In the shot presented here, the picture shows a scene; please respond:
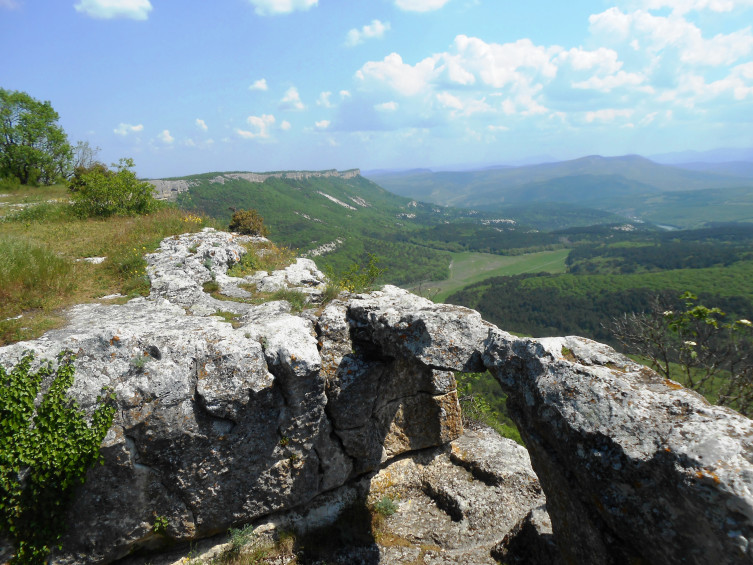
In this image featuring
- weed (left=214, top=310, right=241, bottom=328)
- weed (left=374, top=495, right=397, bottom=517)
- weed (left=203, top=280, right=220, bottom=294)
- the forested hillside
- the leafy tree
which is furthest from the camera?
the forested hillside

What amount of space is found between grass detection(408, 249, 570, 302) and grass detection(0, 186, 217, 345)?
126060mm

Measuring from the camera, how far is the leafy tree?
18609 mm

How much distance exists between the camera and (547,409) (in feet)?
20.8

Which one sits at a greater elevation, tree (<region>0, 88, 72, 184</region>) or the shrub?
tree (<region>0, 88, 72, 184</region>)

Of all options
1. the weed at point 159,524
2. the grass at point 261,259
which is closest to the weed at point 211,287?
the grass at point 261,259

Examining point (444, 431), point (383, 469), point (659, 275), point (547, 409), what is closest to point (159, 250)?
point (383, 469)

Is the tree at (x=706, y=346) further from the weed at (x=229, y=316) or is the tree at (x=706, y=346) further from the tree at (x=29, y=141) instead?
the tree at (x=29, y=141)

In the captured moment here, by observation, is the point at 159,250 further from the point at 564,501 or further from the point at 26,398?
the point at 564,501

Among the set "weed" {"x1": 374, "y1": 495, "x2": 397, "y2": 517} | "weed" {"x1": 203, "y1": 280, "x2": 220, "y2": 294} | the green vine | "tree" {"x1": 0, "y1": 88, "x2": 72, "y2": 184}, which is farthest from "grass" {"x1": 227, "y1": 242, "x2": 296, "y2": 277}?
"tree" {"x1": 0, "y1": 88, "x2": 72, "y2": 184}

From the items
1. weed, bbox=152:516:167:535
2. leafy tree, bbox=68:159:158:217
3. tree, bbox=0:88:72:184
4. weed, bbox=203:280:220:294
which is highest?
tree, bbox=0:88:72:184

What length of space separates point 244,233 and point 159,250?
5387 millimetres

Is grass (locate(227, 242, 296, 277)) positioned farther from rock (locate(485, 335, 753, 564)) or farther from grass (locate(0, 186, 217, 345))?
rock (locate(485, 335, 753, 564))

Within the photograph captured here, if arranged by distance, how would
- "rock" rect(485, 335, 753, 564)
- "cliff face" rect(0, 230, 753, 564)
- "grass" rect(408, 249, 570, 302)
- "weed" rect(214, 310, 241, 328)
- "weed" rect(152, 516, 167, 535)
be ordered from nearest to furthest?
1. "rock" rect(485, 335, 753, 564)
2. "cliff face" rect(0, 230, 753, 564)
3. "weed" rect(152, 516, 167, 535)
4. "weed" rect(214, 310, 241, 328)
5. "grass" rect(408, 249, 570, 302)

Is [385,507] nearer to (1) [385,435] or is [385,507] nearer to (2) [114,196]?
(1) [385,435]
